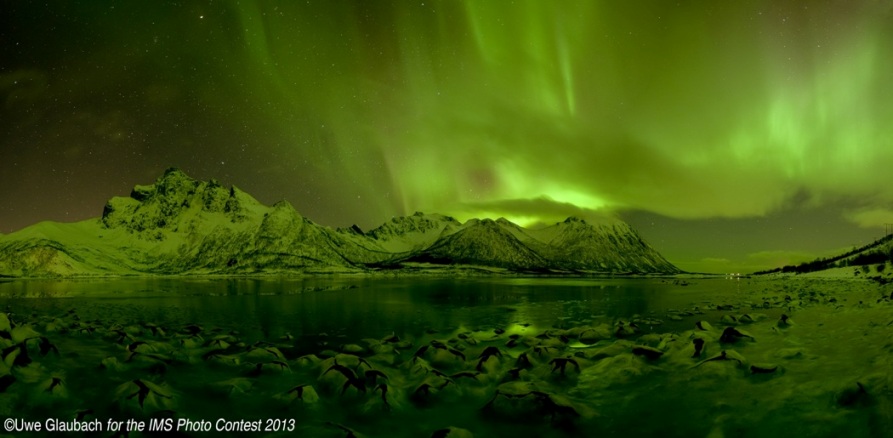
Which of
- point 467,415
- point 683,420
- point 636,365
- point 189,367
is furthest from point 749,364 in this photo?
point 189,367

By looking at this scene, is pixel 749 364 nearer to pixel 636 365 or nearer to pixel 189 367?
pixel 636 365

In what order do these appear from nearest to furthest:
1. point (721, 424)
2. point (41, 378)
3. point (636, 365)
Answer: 1. point (721, 424)
2. point (41, 378)
3. point (636, 365)

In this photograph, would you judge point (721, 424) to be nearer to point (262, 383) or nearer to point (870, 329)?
point (262, 383)

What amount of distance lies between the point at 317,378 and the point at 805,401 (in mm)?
13496

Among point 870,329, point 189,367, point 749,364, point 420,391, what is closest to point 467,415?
point 420,391

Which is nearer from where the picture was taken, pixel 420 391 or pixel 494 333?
pixel 420 391

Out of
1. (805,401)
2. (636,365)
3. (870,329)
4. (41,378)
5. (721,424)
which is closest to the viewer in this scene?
(721,424)

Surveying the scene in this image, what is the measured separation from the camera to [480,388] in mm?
14070

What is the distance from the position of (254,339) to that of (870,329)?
99.3ft

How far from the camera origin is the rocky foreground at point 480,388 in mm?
10750

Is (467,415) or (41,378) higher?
(41,378)

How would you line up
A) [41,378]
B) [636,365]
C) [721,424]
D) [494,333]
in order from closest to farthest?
1. [721,424]
2. [41,378]
3. [636,365]
4. [494,333]

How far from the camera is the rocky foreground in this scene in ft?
35.3

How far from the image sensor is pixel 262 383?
48.6ft
